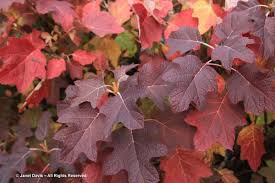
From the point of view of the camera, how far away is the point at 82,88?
1.04 metres

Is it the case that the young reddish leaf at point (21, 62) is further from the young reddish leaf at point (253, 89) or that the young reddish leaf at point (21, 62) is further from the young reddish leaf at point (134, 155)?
the young reddish leaf at point (253, 89)

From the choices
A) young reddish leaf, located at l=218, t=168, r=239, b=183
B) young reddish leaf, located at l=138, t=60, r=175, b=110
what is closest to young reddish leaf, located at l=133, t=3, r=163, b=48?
young reddish leaf, located at l=138, t=60, r=175, b=110

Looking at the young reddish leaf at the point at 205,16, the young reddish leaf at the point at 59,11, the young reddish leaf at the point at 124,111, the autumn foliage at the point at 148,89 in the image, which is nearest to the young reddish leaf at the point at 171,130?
the autumn foliage at the point at 148,89

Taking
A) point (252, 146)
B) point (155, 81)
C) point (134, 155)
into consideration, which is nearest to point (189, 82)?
point (155, 81)

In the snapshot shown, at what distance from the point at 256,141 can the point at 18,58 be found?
0.78 meters

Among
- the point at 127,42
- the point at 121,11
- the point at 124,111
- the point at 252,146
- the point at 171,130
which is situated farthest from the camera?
the point at 127,42

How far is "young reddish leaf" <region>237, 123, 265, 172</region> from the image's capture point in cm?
115

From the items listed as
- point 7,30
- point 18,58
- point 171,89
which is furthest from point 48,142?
point 171,89

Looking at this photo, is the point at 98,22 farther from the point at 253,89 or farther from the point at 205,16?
the point at 253,89

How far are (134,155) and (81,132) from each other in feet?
0.49

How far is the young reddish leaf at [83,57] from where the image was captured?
1315 mm

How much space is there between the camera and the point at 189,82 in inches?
37.1

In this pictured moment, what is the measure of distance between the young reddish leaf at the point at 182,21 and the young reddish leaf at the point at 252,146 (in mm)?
377

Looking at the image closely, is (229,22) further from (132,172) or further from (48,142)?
(48,142)
